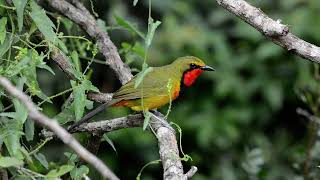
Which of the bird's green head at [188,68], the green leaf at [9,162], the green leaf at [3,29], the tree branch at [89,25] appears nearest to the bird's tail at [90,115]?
the tree branch at [89,25]

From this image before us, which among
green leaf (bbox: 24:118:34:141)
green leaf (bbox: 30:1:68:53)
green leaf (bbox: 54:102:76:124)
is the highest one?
green leaf (bbox: 30:1:68:53)

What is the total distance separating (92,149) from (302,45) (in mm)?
1245

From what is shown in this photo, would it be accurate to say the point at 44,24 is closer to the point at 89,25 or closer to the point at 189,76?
the point at 89,25

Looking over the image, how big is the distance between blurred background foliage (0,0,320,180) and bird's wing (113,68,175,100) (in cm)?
204

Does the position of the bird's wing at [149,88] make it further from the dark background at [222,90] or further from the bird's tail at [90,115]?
the dark background at [222,90]

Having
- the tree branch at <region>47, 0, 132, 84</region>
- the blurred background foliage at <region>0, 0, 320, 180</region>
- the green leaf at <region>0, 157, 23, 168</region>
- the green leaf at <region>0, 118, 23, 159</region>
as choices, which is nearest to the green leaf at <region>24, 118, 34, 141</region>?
the green leaf at <region>0, 118, 23, 159</region>

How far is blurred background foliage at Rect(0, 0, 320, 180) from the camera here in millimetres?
A: 6719

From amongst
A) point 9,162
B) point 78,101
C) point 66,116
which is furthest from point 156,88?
point 9,162

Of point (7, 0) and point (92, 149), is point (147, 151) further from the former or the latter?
point (7, 0)

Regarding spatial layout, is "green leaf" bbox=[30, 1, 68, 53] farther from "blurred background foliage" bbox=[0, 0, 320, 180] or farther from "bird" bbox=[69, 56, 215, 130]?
"blurred background foliage" bbox=[0, 0, 320, 180]

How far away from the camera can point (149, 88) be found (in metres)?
4.33

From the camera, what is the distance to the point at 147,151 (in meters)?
7.07

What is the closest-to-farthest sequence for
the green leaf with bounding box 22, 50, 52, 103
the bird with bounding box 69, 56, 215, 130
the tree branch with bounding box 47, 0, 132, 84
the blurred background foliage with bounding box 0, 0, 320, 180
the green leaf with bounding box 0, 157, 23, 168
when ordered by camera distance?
1. the green leaf with bounding box 0, 157, 23, 168
2. the green leaf with bounding box 22, 50, 52, 103
3. the bird with bounding box 69, 56, 215, 130
4. the tree branch with bounding box 47, 0, 132, 84
5. the blurred background foliage with bounding box 0, 0, 320, 180

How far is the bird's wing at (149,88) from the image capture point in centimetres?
398
